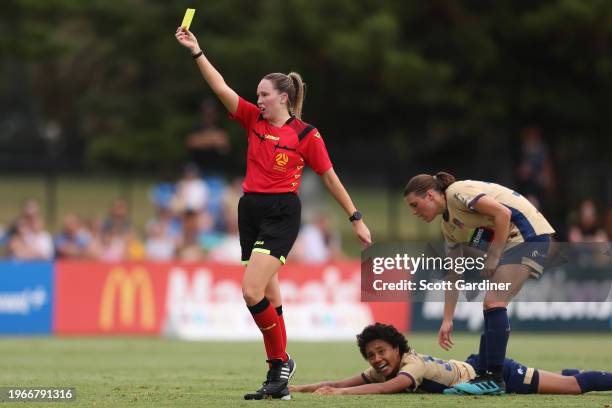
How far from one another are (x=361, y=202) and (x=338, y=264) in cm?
935

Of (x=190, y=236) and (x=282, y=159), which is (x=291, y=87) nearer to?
(x=282, y=159)

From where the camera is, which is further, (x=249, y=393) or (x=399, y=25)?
(x=399, y=25)

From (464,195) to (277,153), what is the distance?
4.65 feet

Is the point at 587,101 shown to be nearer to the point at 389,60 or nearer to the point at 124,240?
the point at 389,60

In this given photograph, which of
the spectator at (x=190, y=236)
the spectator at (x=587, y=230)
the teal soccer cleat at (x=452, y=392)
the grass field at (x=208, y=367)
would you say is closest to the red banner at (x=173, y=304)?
the grass field at (x=208, y=367)

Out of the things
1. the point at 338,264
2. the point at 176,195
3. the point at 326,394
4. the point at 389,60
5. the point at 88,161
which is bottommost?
the point at 326,394

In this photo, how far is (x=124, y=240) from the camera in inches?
851

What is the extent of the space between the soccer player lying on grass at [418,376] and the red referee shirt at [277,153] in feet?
4.26

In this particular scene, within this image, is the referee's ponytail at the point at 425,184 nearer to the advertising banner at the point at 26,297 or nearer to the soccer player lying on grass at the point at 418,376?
the soccer player lying on grass at the point at 418,376

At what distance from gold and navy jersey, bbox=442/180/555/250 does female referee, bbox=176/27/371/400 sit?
2.36 feet

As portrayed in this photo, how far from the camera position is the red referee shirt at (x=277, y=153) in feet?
28.3

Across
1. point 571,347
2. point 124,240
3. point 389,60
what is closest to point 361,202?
point 389,60

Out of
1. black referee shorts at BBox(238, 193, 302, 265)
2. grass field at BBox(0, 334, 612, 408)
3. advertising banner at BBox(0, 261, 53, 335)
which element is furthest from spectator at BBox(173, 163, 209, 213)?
black referee shorts at BBox(238, 193, 302, 265)

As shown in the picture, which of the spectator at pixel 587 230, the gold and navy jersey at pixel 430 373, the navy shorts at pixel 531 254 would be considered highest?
the spectator at pixel 587 230
